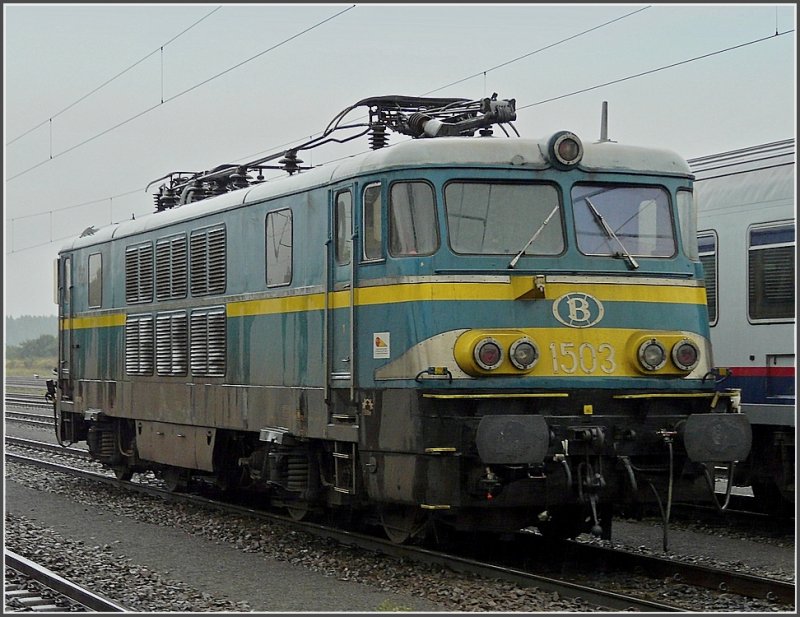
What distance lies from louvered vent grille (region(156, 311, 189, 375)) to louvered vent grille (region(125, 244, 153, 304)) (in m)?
0.63

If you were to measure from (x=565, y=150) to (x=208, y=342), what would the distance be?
5.26 m

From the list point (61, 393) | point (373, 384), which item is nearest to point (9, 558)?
point (373, 384)

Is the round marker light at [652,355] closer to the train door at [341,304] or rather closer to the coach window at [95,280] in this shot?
the train door at [341,304]

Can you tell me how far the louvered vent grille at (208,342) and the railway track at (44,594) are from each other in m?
3.48

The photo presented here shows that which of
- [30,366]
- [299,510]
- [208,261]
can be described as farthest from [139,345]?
[30,366]

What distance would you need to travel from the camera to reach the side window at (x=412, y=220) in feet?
35.3

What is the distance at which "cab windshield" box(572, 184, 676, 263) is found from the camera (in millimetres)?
11141

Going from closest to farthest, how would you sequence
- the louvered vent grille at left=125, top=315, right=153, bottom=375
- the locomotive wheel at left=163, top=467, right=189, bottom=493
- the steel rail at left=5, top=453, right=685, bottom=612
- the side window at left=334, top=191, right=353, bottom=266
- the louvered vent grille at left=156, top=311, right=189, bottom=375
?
the steel rail at left=5, top=453, right=685, bottom=612
the side window at left=334, top=191, right=353, bottom=266
the louvered vent grille at left=156, top=311, right=189, bottom=375
the louvered vent grille at left=125, top=315, right=153, bottom=375
the locomotive wheel at left=163, top=467, right=189, bottom=493

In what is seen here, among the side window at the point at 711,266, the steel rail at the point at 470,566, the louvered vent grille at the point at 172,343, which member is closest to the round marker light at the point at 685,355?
the steel rail at the point at 470,566

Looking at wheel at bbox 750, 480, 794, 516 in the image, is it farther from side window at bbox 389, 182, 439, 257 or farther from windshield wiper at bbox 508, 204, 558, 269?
side window at bbox 389, 182, 439, 257

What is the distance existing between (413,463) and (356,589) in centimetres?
106

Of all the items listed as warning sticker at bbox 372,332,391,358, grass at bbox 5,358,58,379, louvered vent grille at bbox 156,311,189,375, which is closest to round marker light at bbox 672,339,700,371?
warning sticker at bbox 372,332,391,358

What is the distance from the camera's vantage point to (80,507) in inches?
635

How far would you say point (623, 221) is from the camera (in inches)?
446
